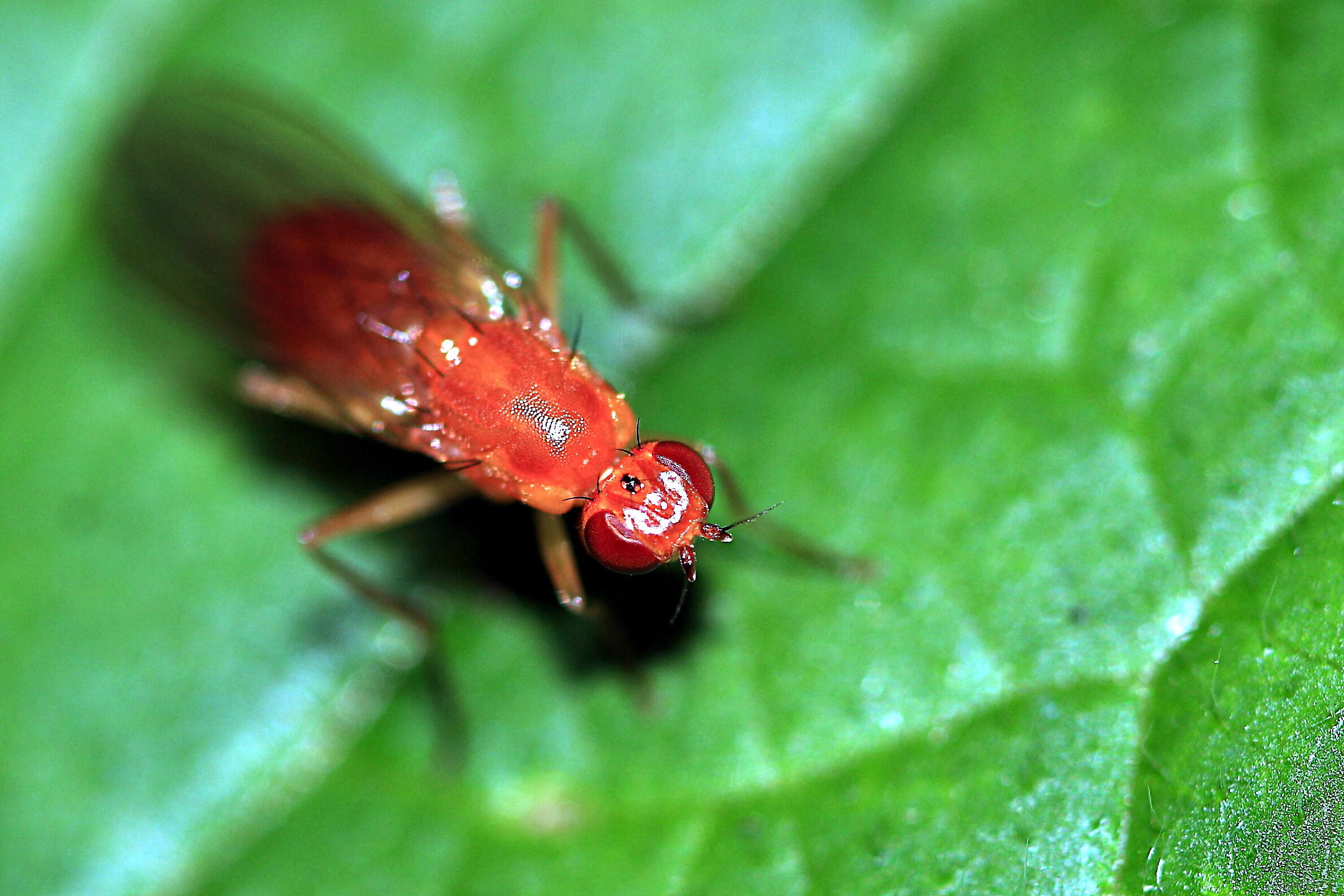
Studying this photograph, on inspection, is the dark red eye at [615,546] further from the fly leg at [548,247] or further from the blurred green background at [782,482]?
the fly leg at [548,247]

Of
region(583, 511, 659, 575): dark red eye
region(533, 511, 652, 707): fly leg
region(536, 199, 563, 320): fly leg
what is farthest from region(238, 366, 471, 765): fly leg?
region(583, 511, 659, 575): dark red eye

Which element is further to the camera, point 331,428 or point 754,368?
point 331,428

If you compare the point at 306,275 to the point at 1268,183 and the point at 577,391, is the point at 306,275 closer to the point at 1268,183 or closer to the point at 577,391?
the point at 577,391

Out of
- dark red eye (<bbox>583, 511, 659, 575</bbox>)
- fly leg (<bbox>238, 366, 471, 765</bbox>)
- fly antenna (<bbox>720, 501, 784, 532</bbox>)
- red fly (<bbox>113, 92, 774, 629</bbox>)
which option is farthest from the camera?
fly leg (<bbox>238, 366, 471, 765</bbox>)

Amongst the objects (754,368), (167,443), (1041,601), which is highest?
(167,443)

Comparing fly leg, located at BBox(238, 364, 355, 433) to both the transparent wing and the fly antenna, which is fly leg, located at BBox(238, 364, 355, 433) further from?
the fly antenna

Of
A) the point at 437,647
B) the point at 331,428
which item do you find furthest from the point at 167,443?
the point at 437,647

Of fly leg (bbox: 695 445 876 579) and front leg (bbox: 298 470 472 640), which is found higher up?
front leg (bbox: 298 470 472 640)
